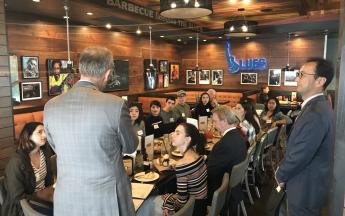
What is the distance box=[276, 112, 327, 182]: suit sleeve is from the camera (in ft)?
6.67

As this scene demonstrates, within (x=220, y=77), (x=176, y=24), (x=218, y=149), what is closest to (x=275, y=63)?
(x=220, y=77)

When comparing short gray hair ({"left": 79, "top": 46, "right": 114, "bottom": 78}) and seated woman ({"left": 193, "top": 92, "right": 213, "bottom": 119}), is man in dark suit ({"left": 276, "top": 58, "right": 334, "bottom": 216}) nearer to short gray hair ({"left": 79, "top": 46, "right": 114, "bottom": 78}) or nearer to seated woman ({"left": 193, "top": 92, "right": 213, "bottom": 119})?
short gray hair ({"left": 79, "top": 46, "right": 114, "bottom": 78})

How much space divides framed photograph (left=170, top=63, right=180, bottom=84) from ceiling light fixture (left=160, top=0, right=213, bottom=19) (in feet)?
24.7

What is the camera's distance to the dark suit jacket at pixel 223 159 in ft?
9.04

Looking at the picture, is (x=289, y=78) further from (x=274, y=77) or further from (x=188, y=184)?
(x=188, y=184)

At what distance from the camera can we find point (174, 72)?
38.1 ft

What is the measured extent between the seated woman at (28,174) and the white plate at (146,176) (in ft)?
2.36

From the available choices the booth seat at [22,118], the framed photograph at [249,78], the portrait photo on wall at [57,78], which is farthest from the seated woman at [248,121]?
the framed photograph at [249,78]

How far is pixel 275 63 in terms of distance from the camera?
1059 cm

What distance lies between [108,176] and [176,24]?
6.51 metres

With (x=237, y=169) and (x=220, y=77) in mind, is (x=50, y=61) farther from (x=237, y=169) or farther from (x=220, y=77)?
(x=220, y=77)

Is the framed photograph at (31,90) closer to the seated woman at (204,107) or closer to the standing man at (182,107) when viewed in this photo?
the standing man at (182,107)

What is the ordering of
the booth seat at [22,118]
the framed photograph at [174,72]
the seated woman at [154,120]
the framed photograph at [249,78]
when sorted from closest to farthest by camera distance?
the seated woman at [154,120] → the booth seat at [22,118] → the framed photograph at [249,78] → the framed photograph at [174,72]

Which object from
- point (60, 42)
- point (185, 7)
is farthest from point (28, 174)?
point (60, 42)
